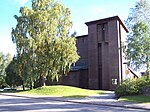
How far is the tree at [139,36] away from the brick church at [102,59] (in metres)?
17.7

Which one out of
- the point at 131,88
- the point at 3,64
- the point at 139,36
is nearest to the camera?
the point at 131,88

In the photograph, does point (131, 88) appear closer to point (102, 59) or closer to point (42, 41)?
point (42, 41)

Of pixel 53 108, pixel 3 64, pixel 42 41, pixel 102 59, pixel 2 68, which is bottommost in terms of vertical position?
pixel 53 108

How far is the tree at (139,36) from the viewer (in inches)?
1254

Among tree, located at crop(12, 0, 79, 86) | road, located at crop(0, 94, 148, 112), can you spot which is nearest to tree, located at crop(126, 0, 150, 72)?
tree, located at crop(12, 0, 79, 86)

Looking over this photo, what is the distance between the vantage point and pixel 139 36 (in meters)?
32.5

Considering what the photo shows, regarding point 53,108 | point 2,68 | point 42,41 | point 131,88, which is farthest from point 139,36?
point 2,68

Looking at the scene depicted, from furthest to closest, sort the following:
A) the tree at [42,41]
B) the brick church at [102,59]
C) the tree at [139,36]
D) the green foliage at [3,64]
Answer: the green foliage at [3,64]
the brick church at [102,59]
the tree at [42,41]
the tree at [139,36]

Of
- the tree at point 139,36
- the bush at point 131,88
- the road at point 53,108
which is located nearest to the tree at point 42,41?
the tree at point 139,36

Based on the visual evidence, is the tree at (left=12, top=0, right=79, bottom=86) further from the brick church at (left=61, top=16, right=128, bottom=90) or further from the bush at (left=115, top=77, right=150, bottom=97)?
the brick church at (left=61, top=16, right=128, bottom=90)

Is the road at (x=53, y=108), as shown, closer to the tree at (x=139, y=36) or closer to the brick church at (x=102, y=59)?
the tree at (x=139, y=36)

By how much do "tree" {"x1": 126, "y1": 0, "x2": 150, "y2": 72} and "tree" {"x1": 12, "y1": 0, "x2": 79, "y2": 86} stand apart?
391 inches

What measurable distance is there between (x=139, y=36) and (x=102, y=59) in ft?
75.6

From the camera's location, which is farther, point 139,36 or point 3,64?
point 3,64
